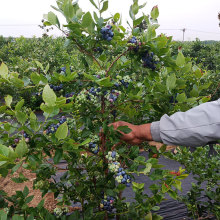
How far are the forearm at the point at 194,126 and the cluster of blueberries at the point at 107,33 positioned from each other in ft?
1.76

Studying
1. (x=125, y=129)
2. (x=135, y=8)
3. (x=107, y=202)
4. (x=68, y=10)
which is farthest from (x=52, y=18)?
(x=107, y=202)

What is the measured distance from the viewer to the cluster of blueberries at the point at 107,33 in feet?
3.57

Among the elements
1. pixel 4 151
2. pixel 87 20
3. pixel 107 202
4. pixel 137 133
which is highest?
pixel 87 20

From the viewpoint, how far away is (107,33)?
1.11m

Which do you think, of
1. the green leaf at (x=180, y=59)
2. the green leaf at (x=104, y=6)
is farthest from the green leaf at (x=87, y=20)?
the green leaf at (x=180, y=59)

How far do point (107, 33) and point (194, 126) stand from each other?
2.20ft

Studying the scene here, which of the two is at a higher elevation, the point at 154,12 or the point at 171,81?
the point at 154,12

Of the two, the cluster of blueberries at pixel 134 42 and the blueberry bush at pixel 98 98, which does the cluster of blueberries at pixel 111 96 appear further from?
the cluster of blueberries at pixel 134 42

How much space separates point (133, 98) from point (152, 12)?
0.48 m

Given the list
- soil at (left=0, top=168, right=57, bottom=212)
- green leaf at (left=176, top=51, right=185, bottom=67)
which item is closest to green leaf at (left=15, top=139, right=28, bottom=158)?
green leaf at (left=176, top=51, right=185, bottom=67)

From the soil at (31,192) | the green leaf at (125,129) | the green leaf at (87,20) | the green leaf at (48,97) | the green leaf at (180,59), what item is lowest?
the soil at (31,192)

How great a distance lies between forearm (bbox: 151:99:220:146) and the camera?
4.07 ft

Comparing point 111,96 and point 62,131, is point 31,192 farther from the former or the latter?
point 62,131

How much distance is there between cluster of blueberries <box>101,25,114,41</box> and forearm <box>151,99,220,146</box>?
0.54m
